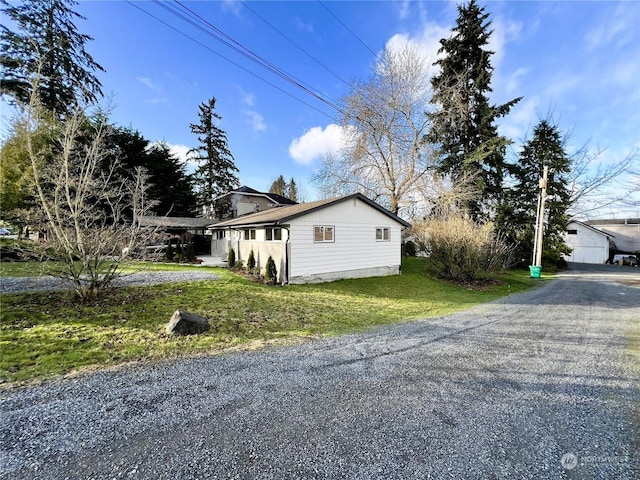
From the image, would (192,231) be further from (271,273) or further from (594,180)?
(594,180)

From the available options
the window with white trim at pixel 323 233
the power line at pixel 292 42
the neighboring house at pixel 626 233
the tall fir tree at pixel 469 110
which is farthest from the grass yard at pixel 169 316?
the neighboring house at pixel 626 233

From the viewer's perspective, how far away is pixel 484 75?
2062 centimetres

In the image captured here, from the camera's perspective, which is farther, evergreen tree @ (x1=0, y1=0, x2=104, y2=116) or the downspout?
evergreen tree @ (x1=0, y1=0, x2=104, y2=116)

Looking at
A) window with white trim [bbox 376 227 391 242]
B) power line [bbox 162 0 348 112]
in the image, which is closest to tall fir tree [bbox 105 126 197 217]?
power line [bbox 162 0 348 112]

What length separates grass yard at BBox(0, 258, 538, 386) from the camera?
4117 millimetres

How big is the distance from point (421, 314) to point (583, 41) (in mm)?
12295

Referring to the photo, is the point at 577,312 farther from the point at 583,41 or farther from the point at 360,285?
the point at 583,41

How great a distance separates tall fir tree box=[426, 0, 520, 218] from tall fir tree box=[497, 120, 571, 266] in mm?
1994

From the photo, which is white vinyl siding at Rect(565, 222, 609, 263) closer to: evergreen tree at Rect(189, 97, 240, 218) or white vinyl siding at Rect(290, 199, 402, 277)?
white vinyl siding at Rect(290, 199, 402, 277)

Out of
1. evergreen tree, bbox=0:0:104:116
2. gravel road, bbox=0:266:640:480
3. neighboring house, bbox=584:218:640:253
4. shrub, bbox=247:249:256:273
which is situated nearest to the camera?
gravel road, bbox=0:266:640:480

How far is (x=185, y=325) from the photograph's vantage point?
5066 mm

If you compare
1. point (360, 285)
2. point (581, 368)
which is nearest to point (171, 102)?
point (360, 285)

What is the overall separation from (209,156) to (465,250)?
28.1 metres

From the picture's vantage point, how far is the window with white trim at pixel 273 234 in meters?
11.2
